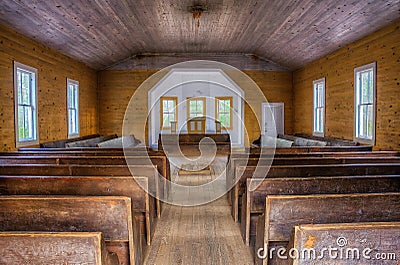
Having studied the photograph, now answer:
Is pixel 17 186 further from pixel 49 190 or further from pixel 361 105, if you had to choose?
pixel 361 105

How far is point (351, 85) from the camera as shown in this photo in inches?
262

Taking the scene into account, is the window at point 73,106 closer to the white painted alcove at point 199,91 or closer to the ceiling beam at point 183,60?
the ceiling beam at point 183,60

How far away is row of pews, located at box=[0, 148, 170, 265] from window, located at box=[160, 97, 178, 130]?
9973 millimetres

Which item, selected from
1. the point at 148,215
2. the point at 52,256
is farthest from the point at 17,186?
the point at 52,256

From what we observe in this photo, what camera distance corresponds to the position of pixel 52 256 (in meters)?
1.56

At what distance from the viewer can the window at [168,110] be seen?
1341cm

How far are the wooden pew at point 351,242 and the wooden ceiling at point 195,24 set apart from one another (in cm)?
414

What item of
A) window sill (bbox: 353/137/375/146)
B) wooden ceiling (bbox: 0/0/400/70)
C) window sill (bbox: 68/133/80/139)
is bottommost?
window sill (bbox: 353/137/375/146)

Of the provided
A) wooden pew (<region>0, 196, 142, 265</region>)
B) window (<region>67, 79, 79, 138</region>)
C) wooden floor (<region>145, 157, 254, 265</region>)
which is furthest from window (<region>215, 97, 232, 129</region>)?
wooden pew (<region>0, 196, 142, 265</region>)

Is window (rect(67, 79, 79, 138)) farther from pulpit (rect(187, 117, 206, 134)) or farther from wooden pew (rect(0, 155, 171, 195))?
wooden pew (rect(0, 155, 171, 195))

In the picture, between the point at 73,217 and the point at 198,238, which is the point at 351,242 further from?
the point at 198,238

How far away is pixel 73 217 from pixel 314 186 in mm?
1815

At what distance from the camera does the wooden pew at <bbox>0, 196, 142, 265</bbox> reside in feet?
6.56

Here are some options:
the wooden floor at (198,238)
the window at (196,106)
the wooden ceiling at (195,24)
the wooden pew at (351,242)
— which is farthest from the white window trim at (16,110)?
the window at (196,106)
